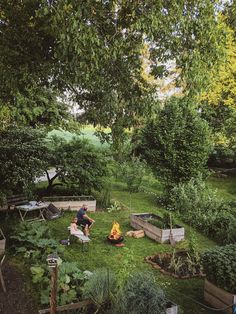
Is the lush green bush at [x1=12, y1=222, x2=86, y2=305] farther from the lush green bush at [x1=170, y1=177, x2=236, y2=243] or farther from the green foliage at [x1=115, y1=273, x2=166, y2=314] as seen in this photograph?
the lush green bush at [x1=170, y1=177, x2=236, y2=243]

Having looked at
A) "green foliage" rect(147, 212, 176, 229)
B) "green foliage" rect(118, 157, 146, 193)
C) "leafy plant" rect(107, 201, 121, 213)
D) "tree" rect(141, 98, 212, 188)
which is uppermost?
"tree" rect(141, 98, 212, 188)

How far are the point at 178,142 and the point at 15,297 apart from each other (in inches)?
434

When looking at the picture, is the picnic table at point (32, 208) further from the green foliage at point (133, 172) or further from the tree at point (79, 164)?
the green foliage at point (133, 172)

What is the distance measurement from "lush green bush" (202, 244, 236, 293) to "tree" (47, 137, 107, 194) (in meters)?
7.82

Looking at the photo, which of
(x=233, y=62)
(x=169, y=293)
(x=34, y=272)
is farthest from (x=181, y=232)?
(x=233, y=62)

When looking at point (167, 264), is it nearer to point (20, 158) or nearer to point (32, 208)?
point (32, 208)

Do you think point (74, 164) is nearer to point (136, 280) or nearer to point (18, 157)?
point (18, 157)

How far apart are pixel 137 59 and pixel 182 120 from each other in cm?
961

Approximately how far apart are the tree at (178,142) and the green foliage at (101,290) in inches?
402

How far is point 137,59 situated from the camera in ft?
25.6

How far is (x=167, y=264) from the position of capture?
10242mm

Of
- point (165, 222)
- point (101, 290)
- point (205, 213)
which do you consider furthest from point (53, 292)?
point (205, 213)

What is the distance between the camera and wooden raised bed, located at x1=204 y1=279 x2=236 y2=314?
781 centimetres

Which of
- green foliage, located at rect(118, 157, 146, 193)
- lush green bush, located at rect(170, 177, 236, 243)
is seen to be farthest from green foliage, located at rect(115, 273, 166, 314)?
green foliage, located at rect(118, 157, 146, 193)
